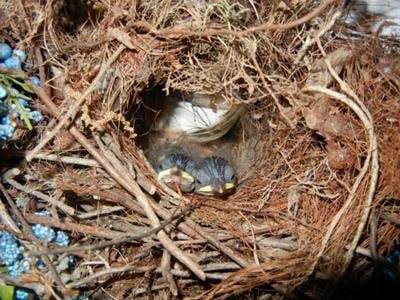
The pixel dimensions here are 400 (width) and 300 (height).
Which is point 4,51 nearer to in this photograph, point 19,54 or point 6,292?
point 19,54

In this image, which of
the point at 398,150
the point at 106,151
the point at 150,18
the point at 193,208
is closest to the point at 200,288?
the point at 193,208

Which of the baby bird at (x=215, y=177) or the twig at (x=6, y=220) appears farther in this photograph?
the baby bird at (x=215, y=177)

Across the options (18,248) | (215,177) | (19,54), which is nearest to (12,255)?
(18,248)

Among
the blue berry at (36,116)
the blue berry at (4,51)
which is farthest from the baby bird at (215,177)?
the blue berry at (4,51)

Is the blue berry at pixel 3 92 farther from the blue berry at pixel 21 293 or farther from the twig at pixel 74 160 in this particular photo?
the blue berry at pixel 21 293

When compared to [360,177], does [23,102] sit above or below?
above

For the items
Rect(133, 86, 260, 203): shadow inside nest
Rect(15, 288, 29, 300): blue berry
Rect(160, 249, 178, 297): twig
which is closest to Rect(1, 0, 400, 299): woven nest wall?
Rect(160, 249, 178, 297): twig
